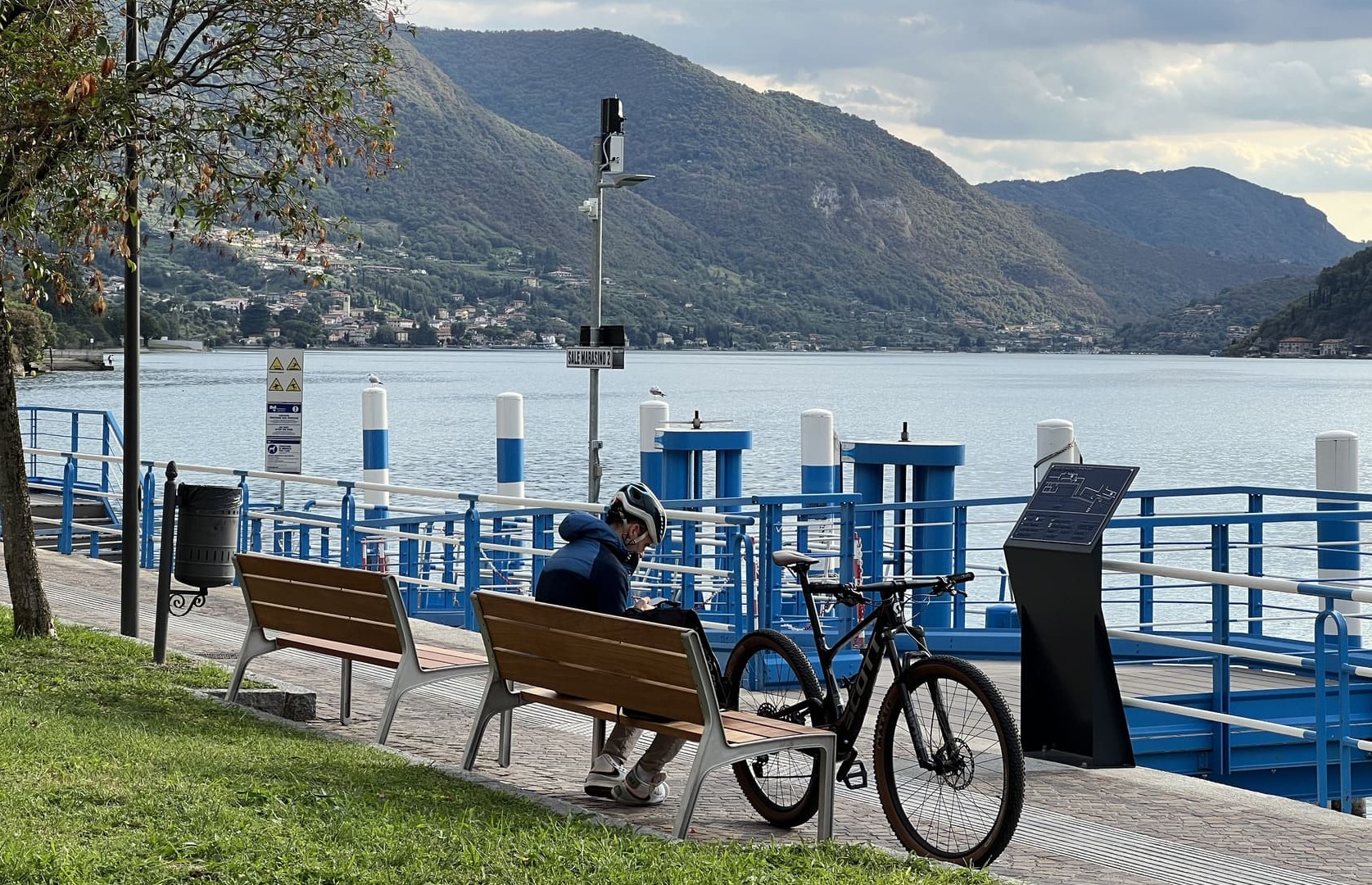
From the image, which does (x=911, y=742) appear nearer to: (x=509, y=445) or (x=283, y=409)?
(x=283, y=409)

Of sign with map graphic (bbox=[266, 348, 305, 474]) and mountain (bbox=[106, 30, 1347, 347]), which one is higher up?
mountain (bbox=[106, 30, 1347, 347])

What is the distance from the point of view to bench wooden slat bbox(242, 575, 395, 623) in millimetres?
7678

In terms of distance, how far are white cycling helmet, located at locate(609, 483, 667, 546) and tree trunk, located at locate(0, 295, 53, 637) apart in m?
5.21

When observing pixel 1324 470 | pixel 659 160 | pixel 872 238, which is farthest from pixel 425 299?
pixel 1324 470

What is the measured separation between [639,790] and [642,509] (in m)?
1.08

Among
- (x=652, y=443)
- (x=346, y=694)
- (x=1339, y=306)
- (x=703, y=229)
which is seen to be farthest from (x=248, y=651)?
(x=703, y=229)

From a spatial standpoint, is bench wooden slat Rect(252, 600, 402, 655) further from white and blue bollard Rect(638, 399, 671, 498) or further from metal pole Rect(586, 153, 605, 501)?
white and blue bollard Rect(638, 399, 671, 498)

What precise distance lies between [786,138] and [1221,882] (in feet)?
509

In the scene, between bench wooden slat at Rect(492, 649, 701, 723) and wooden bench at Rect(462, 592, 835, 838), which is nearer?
wooden bench at Rect(462, 592, 835, 838)

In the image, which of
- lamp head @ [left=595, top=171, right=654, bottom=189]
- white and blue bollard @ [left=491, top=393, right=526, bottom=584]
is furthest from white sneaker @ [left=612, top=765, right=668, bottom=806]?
white and blue bollard @ [left=491, top=393, right=526, bottom=584]

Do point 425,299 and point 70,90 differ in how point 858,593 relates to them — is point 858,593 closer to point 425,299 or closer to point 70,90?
point 70,90

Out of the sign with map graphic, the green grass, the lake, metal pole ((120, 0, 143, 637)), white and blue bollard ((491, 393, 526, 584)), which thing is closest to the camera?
the green grass

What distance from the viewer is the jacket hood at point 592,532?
658 cm

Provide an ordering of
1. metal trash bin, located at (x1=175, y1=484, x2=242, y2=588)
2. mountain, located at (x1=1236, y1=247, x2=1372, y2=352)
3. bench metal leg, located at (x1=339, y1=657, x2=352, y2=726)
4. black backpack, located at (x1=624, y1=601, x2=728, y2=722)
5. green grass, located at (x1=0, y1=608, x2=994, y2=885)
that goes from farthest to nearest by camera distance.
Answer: mountain, located at (x1=1236, y1=247, x2=1372, y2=352), metal trash bin, located at (x1=175, y1=484, x2=242, y2=588), bench metal leg, located at (x1=339, y1=657, x2=352, y2=726), black backpack, located at (x1=624, y1=601, x2=728, y2=722), green grass, located at (x1=0, y1=608, x2=994, y2=885)
